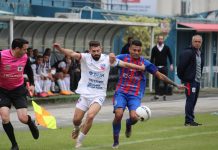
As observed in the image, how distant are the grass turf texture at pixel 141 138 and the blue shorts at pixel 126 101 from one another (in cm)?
73

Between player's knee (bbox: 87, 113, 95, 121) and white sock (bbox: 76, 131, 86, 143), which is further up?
player's knee (bbox: 87, 113, 95, 121)

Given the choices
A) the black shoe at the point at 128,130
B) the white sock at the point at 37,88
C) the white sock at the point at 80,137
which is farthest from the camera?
the white sock at the point at 37,88

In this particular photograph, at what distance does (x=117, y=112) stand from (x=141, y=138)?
173cm

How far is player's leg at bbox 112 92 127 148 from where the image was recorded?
13258 millimetres

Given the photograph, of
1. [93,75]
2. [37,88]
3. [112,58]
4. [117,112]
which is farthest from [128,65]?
[37,88]

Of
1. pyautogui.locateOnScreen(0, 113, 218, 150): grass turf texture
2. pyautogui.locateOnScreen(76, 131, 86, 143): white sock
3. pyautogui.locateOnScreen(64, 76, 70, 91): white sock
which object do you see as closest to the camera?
pyautogui.locateOnScreen(76, 131, 86, 143): white sock

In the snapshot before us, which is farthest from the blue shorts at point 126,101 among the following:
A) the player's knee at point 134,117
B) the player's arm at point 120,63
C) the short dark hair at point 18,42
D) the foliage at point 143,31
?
the foliage at point 143,31

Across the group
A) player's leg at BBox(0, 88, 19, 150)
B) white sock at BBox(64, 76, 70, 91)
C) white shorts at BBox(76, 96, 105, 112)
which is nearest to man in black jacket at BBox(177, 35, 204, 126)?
white shorts at BBox(76, 96, 105, 112)

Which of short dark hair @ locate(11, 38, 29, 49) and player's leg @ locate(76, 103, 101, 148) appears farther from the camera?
player's leg @ locate(76, 103, 101, 148)

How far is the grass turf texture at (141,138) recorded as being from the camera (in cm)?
1350

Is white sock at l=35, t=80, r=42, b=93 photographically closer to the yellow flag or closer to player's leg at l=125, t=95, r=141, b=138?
the yellow flag

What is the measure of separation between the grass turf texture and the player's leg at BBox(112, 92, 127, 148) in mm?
221

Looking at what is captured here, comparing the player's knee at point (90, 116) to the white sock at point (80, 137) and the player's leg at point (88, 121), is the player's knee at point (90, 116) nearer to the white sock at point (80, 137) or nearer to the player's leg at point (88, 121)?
the player's leg at point (88, 121)

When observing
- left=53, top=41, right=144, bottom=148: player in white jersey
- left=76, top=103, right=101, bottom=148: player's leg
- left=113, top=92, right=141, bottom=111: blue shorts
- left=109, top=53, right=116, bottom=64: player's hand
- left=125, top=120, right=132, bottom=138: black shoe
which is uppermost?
left=109, top=53, right=116, bottom=64: player's hand
